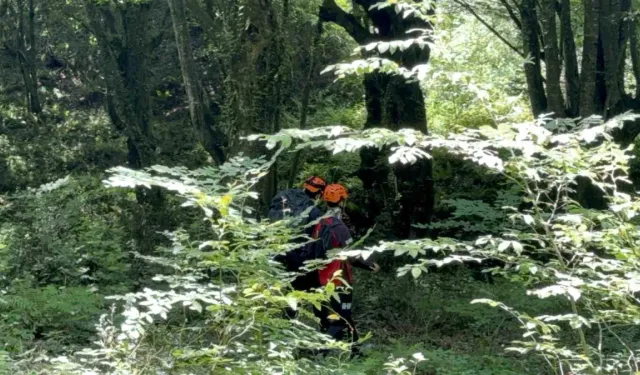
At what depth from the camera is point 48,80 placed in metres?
24.7

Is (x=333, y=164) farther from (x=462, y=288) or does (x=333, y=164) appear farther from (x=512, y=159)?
(x=512, y=159)

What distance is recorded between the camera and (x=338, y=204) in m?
7.14

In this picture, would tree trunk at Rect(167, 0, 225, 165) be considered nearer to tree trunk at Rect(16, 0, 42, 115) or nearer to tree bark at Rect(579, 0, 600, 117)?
tree bark at Rect(579, 0, 600, 117)

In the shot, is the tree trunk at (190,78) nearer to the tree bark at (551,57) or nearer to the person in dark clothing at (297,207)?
the person in dark clothing at (297,207)

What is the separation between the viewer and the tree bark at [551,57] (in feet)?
29.7

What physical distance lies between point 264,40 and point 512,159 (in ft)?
19.2

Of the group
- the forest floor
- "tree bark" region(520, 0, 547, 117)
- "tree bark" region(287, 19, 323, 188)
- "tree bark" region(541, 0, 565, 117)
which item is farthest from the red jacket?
"tree bark" region(287, 19, 323, 188)

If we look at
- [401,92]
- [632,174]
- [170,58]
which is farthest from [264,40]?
[170,58]

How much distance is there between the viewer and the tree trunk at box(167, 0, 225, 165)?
37.9 ft

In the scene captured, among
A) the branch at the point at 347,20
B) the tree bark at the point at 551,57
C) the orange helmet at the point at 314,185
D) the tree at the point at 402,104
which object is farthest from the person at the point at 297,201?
the branch at the point at 347,20

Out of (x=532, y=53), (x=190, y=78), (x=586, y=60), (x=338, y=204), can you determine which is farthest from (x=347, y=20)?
(x=338, y=204)

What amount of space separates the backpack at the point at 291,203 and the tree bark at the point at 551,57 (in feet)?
12.9

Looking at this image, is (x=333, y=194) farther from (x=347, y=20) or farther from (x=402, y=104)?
(x=347, y=20)

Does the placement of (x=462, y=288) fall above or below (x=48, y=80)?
below
